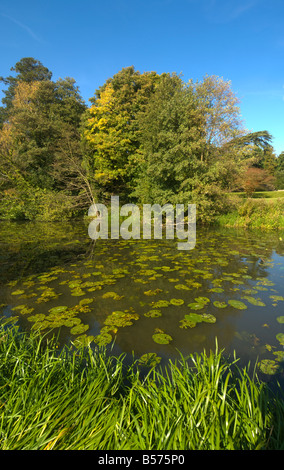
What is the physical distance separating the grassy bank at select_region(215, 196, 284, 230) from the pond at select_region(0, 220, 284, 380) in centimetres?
483

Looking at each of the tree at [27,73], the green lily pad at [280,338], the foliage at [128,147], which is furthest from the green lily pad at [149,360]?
the tree at [27,73]

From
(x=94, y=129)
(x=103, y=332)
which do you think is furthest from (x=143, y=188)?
(x=103, y=332)

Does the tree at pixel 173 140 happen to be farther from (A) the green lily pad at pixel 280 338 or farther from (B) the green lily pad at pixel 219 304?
(A) the green lily pad at pixel 280 338

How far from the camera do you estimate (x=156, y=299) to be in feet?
14.1

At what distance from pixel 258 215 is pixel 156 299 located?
1093 centimetres

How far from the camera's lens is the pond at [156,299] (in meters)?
3.03

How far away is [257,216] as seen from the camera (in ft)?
40.9

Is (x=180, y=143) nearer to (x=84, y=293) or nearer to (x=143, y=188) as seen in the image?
(x=143, y=188)

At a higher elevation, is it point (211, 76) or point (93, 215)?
point (211, 76)

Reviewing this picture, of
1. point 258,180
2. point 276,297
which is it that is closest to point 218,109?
point 276,297

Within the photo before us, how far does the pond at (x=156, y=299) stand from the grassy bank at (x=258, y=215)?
4.83 metres

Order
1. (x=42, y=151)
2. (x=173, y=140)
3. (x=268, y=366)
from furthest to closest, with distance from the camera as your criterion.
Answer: (x=42, y=151)
(x=173, y=140)
(x=268, y=366)

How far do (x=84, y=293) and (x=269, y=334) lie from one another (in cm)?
355

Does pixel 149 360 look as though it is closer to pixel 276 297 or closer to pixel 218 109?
pixel 276 297
